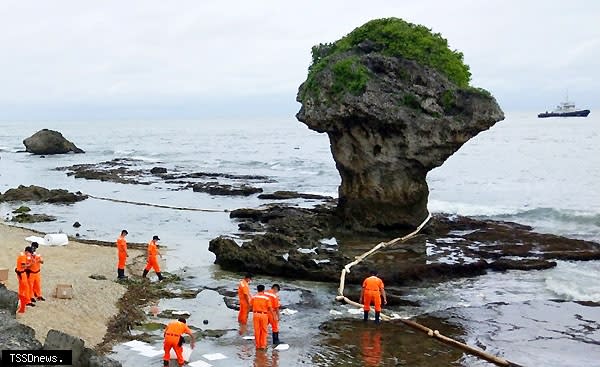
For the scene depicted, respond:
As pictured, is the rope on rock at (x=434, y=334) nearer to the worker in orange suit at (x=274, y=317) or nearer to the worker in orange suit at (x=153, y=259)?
the worker in orange suit at (x=274, y=317)

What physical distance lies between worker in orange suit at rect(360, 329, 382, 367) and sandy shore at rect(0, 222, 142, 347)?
6.97 meters

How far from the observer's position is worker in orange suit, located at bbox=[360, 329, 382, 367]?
17312 millimetres

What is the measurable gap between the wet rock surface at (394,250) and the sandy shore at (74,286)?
5.16 metres

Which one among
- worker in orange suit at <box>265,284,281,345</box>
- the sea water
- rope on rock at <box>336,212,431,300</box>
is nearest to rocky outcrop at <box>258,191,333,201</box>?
the sea water

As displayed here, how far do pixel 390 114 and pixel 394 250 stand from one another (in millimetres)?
6887

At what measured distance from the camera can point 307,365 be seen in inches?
666

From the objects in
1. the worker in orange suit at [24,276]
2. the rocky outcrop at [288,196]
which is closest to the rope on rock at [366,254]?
the worker in orange suit at [24,276]

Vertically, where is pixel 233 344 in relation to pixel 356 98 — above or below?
below

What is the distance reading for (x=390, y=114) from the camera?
111ft

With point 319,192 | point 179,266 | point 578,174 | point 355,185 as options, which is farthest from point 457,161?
point 179,266

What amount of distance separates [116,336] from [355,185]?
20071 millimetres

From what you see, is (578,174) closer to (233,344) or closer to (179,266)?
(179,266)

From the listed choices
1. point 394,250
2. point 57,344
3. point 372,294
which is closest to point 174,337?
point 57,344

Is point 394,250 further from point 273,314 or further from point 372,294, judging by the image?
point 273,314
